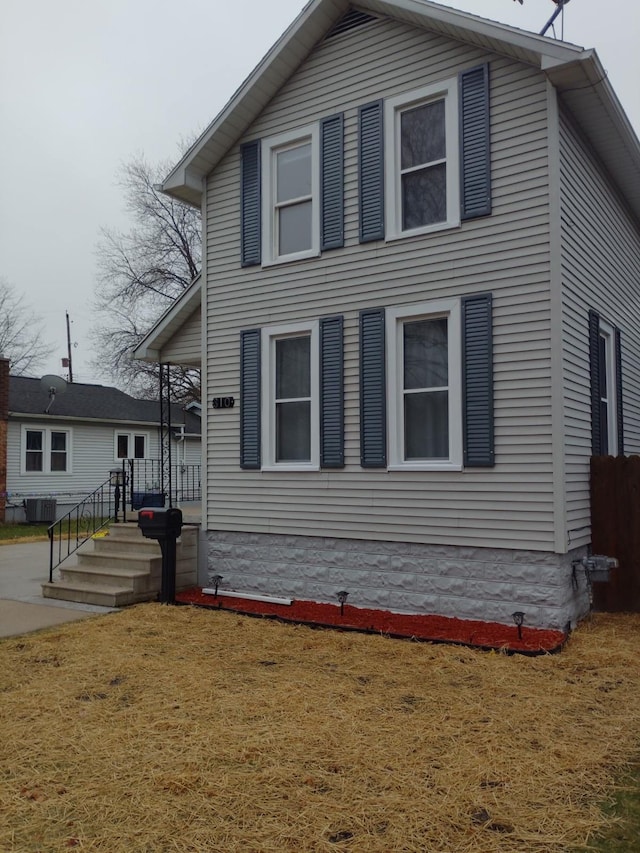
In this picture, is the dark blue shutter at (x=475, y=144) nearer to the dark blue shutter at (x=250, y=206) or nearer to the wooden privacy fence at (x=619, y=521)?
the dark blue shutter at (x=250, y=206)

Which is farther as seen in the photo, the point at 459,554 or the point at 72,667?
the point at 459,554

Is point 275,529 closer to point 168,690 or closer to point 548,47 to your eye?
point 168,690

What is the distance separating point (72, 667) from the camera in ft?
18.6

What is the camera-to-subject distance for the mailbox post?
8.02 meters

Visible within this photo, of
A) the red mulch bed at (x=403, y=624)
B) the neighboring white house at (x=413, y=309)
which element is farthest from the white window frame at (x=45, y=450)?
the red mulch bed at (x=403, y=624)

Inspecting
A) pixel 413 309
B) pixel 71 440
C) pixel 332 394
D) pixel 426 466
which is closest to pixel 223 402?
pixel 332 394

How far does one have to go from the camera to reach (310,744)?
399cm

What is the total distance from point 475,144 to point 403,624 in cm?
491

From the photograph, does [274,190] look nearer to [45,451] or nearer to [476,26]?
[476,26]

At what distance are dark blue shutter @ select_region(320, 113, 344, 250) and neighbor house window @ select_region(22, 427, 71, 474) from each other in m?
16.2

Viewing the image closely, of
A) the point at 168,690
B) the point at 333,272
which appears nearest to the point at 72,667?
the point at 168,690

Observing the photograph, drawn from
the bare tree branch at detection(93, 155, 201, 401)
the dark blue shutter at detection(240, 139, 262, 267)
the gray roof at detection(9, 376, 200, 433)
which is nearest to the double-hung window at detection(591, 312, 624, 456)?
the dark blue shutter at detection(240, 139, 262, 267)

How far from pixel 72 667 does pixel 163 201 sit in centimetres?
2548

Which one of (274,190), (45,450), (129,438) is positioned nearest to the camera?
(274,190)
